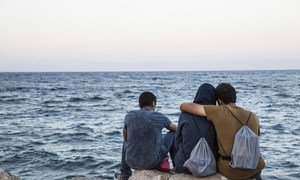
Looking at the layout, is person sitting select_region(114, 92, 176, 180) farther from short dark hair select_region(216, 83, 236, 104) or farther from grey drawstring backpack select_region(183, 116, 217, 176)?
short dark hair select_region(216, 83, 236, 104)

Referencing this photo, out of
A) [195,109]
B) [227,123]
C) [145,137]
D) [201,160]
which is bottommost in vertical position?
[201,160]

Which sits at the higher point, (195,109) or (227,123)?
(195,109)

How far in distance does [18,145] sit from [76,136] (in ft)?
8.71

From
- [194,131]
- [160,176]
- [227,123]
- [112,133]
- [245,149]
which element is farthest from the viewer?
[112,133]

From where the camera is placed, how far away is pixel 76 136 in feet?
55.3

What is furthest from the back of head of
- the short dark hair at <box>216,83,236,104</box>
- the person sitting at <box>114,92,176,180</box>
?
the person sitting at <box>114,92,176,180</box>

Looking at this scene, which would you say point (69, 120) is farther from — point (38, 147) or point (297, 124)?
point (297, 124)

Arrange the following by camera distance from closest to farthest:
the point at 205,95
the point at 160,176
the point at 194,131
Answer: the point at 194,131
the point at 205,95
the point at 160,176

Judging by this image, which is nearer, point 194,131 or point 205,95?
point 194,131

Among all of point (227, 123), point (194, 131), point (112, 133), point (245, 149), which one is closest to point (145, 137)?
point (194, 131)

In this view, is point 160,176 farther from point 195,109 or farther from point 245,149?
point 245,149

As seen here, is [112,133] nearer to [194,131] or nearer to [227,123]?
[194,131]

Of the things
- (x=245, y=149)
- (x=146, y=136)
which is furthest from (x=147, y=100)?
(x=245, y=149)

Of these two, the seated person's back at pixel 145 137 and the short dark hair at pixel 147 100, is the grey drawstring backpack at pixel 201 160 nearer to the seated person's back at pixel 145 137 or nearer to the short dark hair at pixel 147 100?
the seated person's back at pixel 145 137
